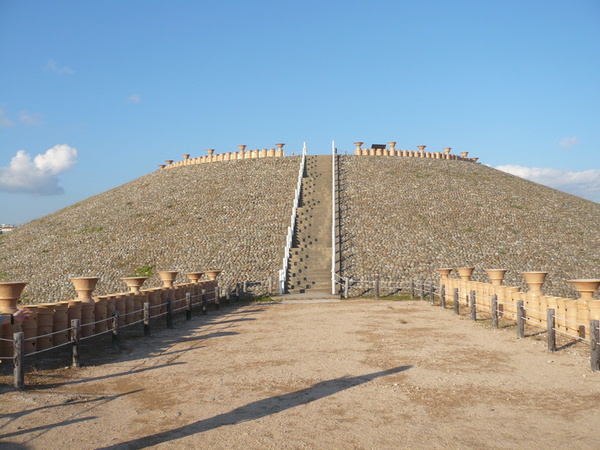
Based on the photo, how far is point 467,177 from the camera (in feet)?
143

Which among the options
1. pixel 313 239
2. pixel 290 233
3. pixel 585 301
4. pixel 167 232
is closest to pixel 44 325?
pixel 585 301

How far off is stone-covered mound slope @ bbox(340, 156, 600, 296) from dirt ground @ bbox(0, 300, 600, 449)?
16.0m

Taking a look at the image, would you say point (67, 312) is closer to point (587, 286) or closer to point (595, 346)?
point (595, 346)

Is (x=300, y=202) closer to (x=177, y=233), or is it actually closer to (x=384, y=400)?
(x=177, y=233)

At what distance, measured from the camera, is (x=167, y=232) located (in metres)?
34.4

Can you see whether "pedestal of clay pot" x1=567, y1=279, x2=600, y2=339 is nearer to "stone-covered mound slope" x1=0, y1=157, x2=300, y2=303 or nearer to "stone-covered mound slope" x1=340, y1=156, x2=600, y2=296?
"stone-covered mound slope" x1=340, y1=156, x2=600, y2=296

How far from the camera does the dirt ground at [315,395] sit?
6.14 meters

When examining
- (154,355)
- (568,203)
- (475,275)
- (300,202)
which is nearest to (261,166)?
(300,202)

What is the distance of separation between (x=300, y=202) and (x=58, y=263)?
16.7 metres

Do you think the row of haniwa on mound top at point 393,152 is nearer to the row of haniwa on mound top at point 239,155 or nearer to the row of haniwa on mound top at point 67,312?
the row of haniwa on mound top at point 239,155

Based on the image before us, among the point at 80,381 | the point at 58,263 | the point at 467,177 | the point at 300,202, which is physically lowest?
the point at 80,381

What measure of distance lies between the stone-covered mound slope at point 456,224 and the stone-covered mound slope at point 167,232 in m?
5.25

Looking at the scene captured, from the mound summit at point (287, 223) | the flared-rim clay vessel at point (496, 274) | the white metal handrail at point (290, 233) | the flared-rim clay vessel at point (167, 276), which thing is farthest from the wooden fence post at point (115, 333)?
the mound summit at point (287, 223)

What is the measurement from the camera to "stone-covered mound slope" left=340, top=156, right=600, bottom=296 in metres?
28.8
